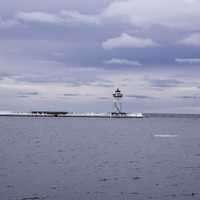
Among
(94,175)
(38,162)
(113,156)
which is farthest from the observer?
(113,156)

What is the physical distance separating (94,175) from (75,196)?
11029 millimetres

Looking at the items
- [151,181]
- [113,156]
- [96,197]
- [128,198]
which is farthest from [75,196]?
[113,156]

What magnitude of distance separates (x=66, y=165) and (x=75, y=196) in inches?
745

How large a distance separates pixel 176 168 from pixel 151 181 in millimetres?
10947

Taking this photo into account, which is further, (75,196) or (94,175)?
(94,175)

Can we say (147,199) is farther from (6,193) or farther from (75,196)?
(6,193)

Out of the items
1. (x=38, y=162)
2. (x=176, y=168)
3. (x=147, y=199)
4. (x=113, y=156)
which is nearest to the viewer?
(x=147, y=199)

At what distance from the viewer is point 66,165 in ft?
187

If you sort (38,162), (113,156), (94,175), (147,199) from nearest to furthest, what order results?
(147,199)
(94,175)
(38,162)
(113,156)

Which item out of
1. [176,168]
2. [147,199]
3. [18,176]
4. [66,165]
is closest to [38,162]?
[66,165]

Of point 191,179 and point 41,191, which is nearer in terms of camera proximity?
point 41,191

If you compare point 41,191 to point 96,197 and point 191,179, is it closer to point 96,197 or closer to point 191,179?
point 96,197

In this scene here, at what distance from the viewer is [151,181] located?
4566cm

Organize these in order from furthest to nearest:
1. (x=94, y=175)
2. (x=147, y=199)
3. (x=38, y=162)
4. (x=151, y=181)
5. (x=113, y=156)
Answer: (x=113, y=156)
(x=38, y=162)
(x=94, y=175)
(x=151, y=181)
(x=147, y=199)
